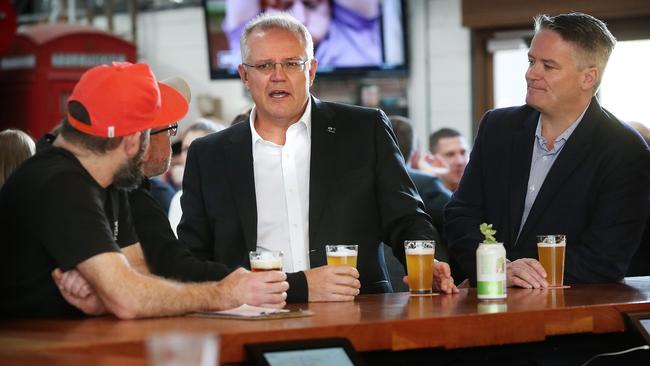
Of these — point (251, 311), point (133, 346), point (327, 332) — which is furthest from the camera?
point (251, 311)

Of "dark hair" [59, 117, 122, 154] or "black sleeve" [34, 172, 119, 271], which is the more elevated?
"dark hair" [59, 117, 122, 154]

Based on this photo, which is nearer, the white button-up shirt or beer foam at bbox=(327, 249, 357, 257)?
beer foam at bbox=(327, 249, 357, 257)

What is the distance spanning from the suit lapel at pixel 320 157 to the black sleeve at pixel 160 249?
1.43ft

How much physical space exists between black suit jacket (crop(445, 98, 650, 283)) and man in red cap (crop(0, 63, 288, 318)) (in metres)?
1.19

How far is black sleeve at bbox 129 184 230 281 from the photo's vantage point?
11.2 feet

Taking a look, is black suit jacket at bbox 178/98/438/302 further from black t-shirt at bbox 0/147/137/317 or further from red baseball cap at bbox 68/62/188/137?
black t-shirt at bbox 0/147/137/317

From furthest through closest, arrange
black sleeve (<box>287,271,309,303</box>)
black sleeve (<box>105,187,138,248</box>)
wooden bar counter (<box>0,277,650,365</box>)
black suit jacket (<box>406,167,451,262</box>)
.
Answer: black suit jacket (<box>406,167,451,262</box>), black sleeve (<box>287,271,309,303</box>), black sleeve (<box>105,187,138,248</box>), wooden bar counter (<box>0,277,650,365</box>)

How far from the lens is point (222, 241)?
3795 mm

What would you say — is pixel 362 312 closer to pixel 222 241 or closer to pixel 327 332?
pixel 327 332

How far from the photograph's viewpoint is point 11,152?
4113 mm

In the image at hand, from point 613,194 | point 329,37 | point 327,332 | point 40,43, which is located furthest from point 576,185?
point 40,43

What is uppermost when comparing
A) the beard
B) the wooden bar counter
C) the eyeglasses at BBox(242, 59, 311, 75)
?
the eyeglasses at BBox(242, 59, 311, 75)

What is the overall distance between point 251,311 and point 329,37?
6.80 meters

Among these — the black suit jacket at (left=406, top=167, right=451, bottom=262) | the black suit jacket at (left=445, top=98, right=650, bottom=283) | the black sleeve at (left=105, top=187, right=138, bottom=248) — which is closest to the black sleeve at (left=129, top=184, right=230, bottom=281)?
the black sleeve at (left=105, top=187, right=138, bottom=248)
